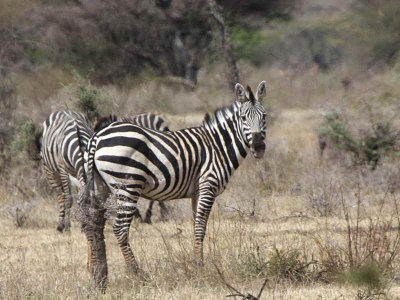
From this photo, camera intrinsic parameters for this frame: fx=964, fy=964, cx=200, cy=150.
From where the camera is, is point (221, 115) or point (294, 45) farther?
point (294, 45)

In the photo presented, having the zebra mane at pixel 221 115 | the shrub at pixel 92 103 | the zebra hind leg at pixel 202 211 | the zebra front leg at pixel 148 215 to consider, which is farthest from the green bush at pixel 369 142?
the zebra hind leg at pixel 202 211

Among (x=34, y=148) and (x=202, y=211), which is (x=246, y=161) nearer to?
(x=34, y=148)

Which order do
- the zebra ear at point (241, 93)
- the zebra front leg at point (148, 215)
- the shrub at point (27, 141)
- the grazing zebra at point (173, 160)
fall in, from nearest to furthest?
the grazing zebra at point (173, 160)
the zebra ear at point (241, 93)
the zebra front leg at point (148, 215)
the shrub at point (27, 141)

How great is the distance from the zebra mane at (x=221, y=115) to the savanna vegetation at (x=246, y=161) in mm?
891

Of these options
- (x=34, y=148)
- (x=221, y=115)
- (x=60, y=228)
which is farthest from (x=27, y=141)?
(x=221, y=115)

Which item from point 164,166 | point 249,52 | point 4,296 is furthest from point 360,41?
point 4,296

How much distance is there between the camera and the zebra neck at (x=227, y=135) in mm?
9312

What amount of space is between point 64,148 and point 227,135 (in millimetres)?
2860

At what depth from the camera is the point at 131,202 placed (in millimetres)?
8391

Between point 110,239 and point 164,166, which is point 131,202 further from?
point 110,239

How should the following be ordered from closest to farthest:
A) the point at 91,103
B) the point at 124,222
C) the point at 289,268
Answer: the point at 289,268 < the point at 124,222 < the point at 91,103

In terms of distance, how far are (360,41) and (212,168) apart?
A: 17383 millimetres

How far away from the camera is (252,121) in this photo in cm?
927

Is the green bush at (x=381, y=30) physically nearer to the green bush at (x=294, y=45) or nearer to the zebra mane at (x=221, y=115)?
the green bush at (x=294, y=45)
